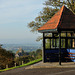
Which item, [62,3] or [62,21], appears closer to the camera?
[62,21]

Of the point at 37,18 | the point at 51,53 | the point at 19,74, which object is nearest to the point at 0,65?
the point at 37,18

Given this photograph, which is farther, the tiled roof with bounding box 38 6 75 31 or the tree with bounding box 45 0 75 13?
the tree with bounding box 45 0 75 13

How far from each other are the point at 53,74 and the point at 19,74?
94.4 inches

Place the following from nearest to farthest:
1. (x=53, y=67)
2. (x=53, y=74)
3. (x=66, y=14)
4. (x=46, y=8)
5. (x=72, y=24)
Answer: (x=53, y=74), (x=53, y=67), (x=72, y=24), (x=66, y=14), (x=46, y=8)

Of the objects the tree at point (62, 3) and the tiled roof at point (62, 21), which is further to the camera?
the tree at point (62, 3)

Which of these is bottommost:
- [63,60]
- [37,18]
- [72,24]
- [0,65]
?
[0,65]

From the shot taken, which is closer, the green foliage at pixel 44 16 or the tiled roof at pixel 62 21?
the tiled roof at pixel 62 21

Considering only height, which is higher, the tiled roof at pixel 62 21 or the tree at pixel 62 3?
the tree at pixel 62 3

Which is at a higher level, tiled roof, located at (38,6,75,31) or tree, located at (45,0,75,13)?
tree, located at (45,0,75,13)

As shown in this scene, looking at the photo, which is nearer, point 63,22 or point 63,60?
point 63,22

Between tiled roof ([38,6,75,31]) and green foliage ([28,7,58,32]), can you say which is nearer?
tiled roof ([38,6,75,31])

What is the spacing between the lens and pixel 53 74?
12.1 m

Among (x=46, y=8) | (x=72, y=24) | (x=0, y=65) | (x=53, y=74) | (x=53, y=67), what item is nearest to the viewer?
(x=53, y=74)

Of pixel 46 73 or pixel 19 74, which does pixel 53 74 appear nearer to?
pixel 46 73
